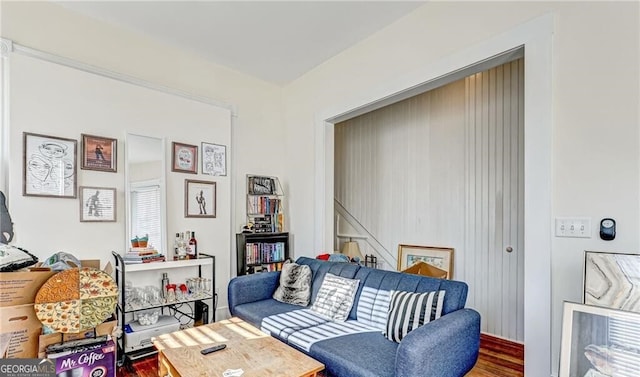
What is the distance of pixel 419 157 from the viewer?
3.92 metres

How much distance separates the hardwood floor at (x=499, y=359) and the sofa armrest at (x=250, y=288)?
183 cm

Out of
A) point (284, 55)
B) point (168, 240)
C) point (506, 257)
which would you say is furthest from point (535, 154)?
point (168, 240)

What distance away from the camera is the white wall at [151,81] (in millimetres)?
2684

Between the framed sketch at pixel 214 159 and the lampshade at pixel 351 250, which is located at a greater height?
the framed sketch at pixel 214 159

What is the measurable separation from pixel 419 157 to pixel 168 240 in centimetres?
293

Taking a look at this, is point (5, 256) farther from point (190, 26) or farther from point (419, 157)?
point (419, 157)

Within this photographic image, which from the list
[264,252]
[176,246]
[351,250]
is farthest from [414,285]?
[176,246]

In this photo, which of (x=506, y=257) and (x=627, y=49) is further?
(x=506, y=257)

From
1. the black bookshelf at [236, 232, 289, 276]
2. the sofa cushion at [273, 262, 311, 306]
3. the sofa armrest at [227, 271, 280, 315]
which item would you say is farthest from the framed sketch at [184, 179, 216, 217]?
the sofa cushion at [273, 262, 311, 306]

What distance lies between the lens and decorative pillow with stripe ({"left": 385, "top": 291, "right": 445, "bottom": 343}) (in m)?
2.07

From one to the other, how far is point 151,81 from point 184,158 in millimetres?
836

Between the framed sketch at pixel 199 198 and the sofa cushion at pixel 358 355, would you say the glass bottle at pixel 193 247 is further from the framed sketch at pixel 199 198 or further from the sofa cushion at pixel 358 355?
the sofa cushion at pixel 358 355

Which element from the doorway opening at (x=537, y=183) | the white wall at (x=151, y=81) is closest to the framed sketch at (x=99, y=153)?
the white wall at (x=151, y=81)

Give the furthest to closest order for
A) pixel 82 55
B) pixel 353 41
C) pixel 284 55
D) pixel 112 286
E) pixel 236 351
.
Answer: pixel 284 55
pixel 353 41
pixel 82 55
pixel 112 286
pixel 236 351
